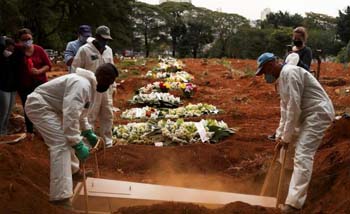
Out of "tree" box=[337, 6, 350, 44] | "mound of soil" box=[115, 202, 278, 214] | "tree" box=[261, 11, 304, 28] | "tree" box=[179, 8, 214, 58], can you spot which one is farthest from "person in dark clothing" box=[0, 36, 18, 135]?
"tree" box=[261, 11, 304, 28]

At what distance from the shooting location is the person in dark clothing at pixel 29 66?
26.7 ft

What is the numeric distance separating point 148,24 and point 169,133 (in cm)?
4635

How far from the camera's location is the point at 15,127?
9.65 m

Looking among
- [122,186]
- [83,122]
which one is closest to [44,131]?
[83,122]

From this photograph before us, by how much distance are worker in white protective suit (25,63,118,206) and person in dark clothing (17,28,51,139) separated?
287 centimetres

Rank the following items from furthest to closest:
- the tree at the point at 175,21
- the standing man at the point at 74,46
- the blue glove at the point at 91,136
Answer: the tree at the point at 175,21 → the standing man at the point at 74,46 → the blue glove at the point at 91,136

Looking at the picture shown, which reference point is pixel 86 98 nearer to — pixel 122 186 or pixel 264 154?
pixel 122 186

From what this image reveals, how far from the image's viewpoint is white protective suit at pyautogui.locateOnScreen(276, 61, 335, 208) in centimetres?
523

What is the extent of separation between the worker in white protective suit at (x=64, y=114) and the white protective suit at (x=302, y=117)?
1770 millimetres

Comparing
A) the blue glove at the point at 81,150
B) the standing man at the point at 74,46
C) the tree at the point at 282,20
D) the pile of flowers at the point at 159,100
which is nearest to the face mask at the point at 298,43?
the standing man at the point at 74,46

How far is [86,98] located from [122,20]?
34810 mm

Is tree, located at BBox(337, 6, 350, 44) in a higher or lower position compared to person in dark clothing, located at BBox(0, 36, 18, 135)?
lower

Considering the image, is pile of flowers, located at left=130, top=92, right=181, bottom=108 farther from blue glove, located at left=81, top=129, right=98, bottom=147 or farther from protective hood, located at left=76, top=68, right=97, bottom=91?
protective hood, located at left=76, top=68, right=97, bottom=91

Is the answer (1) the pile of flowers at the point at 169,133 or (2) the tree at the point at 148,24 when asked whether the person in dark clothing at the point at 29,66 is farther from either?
(2) the tree at the point at 148,24
